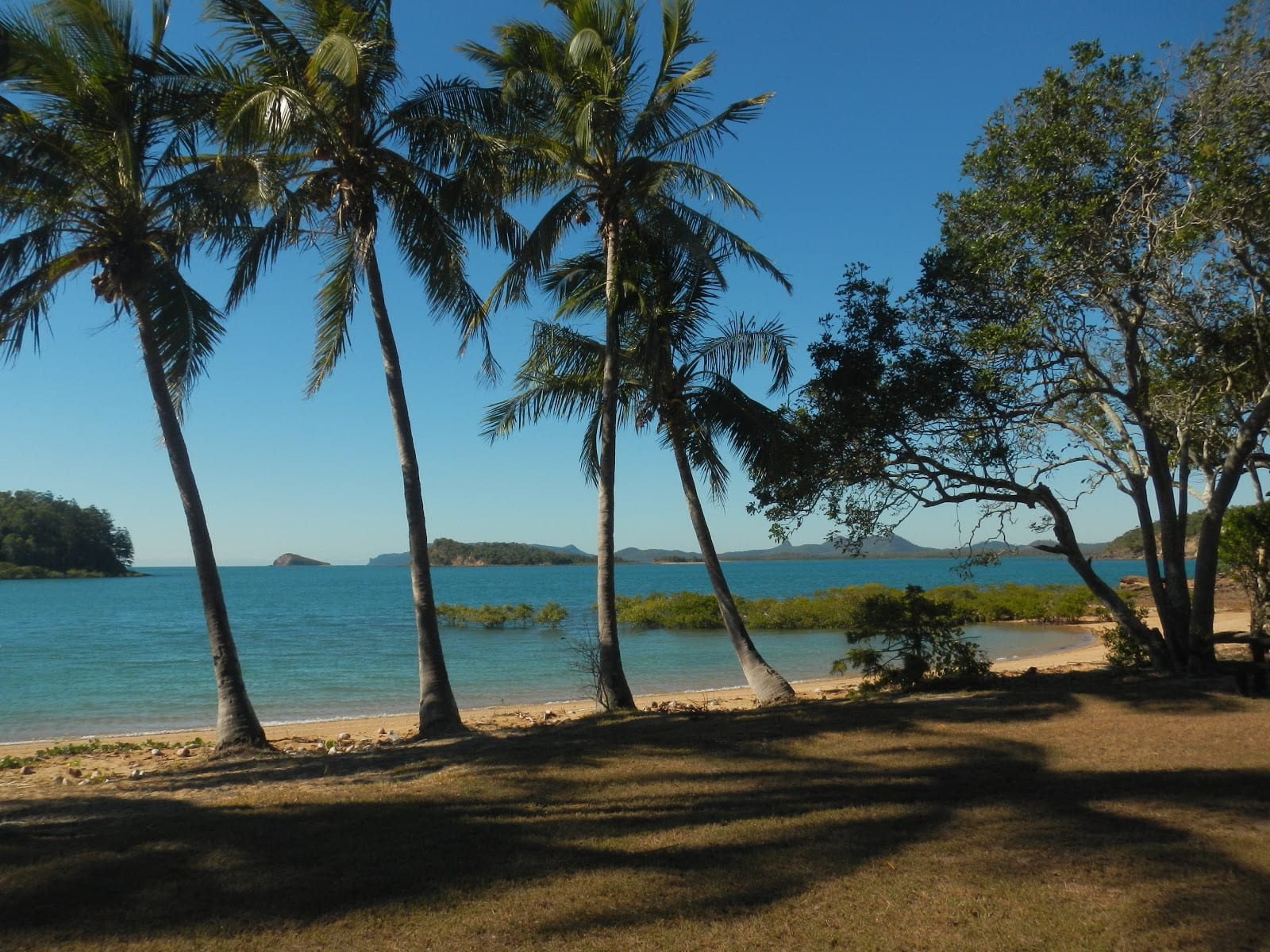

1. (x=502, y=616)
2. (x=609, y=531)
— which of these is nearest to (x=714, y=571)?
(x=609, y=531)

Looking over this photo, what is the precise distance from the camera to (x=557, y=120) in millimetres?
11984

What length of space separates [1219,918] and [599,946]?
2.72 meters

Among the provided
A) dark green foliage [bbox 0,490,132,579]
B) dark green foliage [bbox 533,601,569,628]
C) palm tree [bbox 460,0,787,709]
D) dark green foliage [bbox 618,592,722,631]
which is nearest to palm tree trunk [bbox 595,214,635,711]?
palm tree [bbox 460,0,787,709]

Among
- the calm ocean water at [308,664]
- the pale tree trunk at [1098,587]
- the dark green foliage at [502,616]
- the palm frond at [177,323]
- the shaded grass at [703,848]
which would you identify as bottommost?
the calm ocean water at [308,664]

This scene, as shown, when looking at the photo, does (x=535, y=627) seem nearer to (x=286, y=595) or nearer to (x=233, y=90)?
(x=233, y=90)

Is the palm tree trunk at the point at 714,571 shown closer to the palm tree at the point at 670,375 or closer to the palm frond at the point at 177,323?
the palm tree at the point at 670,375

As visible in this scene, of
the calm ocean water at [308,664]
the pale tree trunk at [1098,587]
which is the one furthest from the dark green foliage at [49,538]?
the pale tree trunk at [1098,587]

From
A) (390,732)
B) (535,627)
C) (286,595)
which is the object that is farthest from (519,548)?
(390,732)

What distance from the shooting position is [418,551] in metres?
10.9

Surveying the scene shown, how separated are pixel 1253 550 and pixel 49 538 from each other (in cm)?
10453

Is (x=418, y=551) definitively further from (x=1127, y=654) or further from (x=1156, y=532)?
(x=1156, y=532)

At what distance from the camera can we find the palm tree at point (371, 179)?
10492 millimetres

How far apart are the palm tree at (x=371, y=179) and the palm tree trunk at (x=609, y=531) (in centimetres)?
195

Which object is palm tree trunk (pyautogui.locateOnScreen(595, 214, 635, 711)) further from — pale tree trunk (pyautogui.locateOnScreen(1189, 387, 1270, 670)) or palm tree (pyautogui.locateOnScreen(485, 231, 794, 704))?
pale tree trunk (pyautogui.locateOnScreen(1189, 387, 1270, 670))
